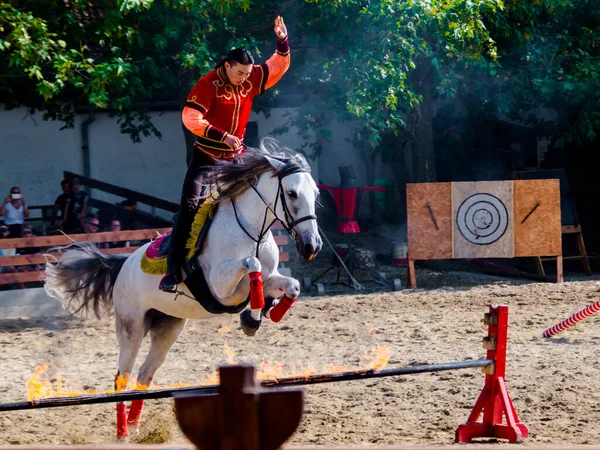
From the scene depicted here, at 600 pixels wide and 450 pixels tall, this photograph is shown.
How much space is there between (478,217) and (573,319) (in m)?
4.89

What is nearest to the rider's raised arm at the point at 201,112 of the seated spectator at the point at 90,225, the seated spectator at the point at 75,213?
the seated spectator at the point at 90,225

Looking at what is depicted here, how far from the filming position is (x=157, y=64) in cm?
1348

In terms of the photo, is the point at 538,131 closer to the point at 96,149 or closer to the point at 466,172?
the point at 466,172

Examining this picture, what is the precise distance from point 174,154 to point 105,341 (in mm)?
8389

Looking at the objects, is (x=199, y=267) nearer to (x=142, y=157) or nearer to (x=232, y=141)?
(x=232, y=141)

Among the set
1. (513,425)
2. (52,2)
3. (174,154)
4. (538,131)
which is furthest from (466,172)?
(513,425)

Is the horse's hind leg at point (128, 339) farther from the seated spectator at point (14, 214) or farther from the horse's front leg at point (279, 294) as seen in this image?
the seated spectator at point (14, 214)

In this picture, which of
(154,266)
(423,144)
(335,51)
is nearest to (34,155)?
(335,51)

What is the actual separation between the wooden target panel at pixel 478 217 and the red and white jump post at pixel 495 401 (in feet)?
24.6

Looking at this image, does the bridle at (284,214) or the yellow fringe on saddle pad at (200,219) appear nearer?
the bridle at (284,214)

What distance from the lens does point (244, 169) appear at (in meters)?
5.84

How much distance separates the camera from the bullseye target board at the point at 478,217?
13.0 m

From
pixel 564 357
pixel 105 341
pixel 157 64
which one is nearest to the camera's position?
pixel 564 357

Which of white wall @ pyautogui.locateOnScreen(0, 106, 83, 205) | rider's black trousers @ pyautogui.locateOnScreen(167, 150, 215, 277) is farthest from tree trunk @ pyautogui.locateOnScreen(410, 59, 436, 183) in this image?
rider's black trousers @ pyautogui.locateOnScreen(167, 150, 215, 277)
